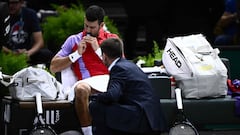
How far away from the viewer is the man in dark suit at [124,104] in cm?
855

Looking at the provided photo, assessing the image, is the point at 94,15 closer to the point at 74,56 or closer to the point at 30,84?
the point at 74,56

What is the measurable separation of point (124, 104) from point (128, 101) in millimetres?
47

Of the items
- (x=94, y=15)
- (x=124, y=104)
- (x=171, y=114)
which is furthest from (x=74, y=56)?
(x=171, y=114)

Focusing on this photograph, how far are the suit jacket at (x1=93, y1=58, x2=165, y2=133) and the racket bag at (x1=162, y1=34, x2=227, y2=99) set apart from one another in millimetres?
713

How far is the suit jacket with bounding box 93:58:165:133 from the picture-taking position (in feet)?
28.1

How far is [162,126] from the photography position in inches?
346

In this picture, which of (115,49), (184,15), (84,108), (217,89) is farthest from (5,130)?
(184,15)

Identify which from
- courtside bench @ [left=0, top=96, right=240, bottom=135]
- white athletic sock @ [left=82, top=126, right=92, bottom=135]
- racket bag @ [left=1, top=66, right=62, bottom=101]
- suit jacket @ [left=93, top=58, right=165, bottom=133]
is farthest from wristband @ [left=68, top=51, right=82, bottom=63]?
suit jacket @ [left=93, top=58, right=165, bottom=133]

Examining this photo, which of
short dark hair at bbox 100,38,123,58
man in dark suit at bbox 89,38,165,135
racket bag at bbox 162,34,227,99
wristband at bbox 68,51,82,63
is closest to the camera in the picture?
man in dark suit at bbox 89,38,165,135

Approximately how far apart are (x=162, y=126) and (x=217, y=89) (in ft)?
2.92

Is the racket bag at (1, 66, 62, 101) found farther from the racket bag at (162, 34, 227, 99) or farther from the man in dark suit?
the racket bag at (162, 34, 227, 99)

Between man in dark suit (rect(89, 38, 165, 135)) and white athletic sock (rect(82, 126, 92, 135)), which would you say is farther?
white athletic sock (rect(82, 126, 92, 135))

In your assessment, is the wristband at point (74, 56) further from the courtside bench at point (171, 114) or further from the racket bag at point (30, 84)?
the courtside bench at point (171, 114)

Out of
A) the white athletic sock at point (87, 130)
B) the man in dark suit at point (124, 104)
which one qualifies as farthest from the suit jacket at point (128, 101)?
the white athletic sock at point (87, 130)
